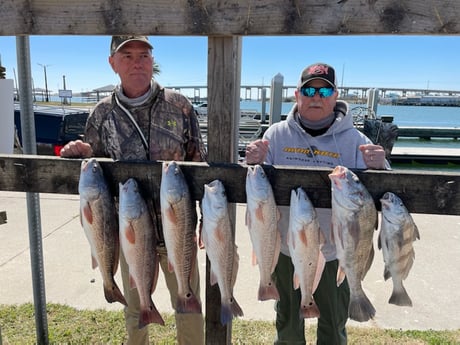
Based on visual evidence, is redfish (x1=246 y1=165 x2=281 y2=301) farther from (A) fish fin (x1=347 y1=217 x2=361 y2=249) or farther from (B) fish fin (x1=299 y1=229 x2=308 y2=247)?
(A) fish fin (x1=347 y1=217 x2=361 y2=249)

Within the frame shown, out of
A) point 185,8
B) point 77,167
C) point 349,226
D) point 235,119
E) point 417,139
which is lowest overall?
point 417,139

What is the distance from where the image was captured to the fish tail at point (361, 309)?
175 centimetres

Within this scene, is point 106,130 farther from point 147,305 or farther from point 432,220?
point 432,220

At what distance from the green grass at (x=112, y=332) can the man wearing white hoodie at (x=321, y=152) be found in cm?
72

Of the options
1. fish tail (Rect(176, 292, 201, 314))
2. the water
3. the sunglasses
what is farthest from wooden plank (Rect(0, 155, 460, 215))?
the water

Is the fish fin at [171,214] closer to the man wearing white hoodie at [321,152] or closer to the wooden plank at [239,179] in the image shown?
the wooden plank at [239,179]

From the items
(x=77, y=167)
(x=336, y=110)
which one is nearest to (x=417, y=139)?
(x=336, y=110)

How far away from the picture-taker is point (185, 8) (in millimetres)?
1717

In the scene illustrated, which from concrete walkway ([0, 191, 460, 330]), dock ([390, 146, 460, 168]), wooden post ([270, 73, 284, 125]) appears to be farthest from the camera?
dock ([390, 146, 460, 168])

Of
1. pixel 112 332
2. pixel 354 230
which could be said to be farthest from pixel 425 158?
pixel 354 230

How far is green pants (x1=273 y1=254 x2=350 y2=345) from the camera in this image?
2457mm

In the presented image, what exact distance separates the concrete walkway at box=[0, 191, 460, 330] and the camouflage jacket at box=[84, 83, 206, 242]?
1.75 metres

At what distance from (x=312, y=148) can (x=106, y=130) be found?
4.44 feet

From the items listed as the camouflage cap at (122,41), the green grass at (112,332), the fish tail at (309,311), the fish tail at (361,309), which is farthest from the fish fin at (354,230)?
the green grass at (112,332)
